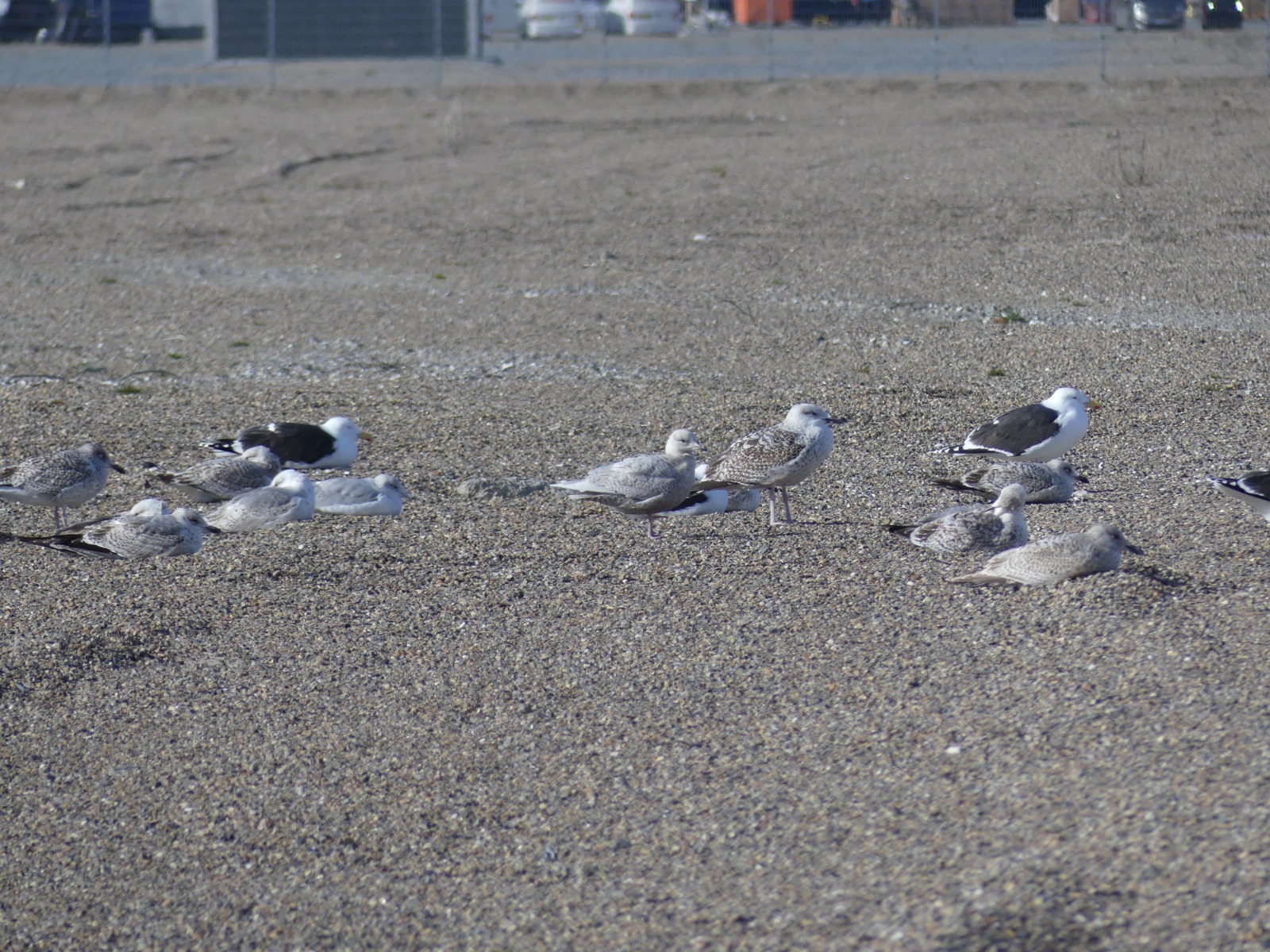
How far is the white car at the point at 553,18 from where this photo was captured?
32844 millimetres

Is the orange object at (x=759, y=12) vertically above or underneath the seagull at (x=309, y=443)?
above

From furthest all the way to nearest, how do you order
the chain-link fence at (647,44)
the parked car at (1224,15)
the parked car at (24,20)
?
the parked car at (24,20)
the parked car at (1224,15)
the chain-link fence at (647,44)

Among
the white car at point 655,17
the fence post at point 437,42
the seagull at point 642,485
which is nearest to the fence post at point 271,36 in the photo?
the fence post at point 437,42

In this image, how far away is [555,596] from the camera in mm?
6547

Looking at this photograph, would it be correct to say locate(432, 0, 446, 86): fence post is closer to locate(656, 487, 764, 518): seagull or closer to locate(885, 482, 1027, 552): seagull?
locate(656, 487, 764, 518): seagull

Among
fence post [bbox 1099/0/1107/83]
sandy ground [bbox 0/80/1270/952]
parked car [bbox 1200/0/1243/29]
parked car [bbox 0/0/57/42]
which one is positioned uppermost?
parked car [bbox 0/0/57/42]

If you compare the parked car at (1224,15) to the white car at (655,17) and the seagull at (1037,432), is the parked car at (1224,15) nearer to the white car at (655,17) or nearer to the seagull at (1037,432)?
the white car at (655,17)

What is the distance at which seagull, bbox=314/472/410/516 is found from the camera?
7828mm

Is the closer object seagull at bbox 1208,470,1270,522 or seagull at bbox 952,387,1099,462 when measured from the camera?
seagull at bbox 1208,470,1270,522

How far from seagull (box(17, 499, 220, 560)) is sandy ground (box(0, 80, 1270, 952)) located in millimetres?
107

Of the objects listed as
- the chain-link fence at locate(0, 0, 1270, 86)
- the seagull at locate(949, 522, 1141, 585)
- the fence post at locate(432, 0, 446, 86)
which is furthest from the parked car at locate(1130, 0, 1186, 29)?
the seagull at locate(949, 522, 1141, 585)

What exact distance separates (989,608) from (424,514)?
3.15 meters

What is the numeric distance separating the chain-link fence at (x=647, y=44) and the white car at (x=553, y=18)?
0.12 feet

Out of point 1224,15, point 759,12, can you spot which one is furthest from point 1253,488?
point 759,12
